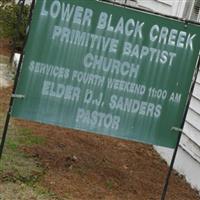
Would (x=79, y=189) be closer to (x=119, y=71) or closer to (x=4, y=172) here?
(x=4, y=172)

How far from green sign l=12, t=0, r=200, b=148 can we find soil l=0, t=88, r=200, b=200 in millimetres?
810

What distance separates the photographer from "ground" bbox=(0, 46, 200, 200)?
21.3 ft

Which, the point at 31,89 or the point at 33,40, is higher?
the point at 33,40

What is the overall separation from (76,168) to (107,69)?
1.63 metres

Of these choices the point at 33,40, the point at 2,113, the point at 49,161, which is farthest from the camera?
the point at 2,113

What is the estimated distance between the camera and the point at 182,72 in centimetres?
639

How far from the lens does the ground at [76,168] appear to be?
6.48m

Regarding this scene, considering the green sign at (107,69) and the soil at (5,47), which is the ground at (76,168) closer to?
the green sign at (107,69)

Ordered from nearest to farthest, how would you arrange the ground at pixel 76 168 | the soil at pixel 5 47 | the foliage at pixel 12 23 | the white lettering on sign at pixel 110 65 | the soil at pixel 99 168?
the white lettering on sign at pixel 110 65 < the ground at pixel 76 168 < the soil at pixel 99 168 < the soil at pixel 5 47 < the foliage at pixel 12 23

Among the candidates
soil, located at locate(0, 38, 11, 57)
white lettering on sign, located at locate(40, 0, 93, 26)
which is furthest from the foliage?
white lettering on sign, located at locate(40, 0, 93, 26)

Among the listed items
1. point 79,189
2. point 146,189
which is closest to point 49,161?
point 79,189

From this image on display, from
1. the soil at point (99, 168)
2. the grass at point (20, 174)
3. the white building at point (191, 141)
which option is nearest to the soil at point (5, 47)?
the soil at point (99, 168)

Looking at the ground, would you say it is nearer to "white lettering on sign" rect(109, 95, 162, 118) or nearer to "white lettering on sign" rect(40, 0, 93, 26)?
"white lettering on sign" rect(109, 95, 162, 118)

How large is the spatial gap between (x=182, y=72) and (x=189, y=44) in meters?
0.31
